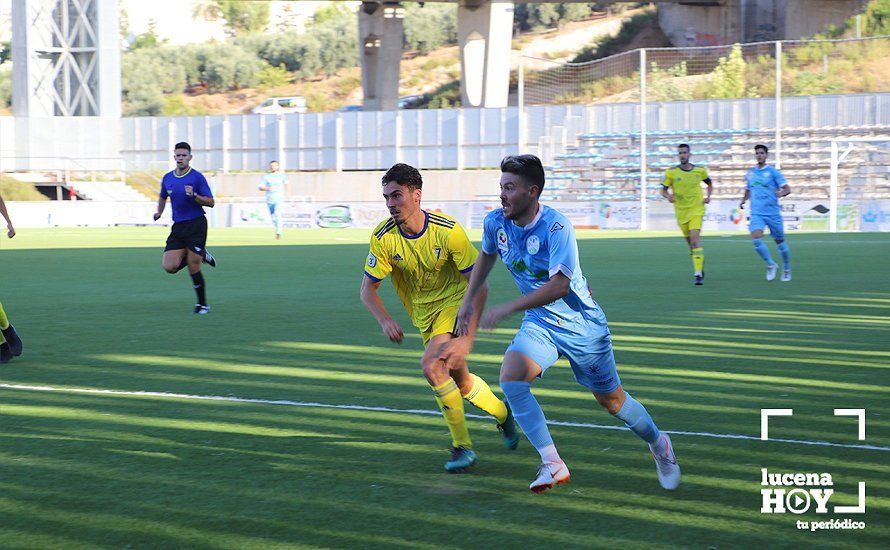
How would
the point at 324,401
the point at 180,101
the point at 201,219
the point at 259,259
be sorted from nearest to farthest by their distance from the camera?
1. the point at 324,401
2. the point at 201,219
3. the point at 259,259
4. the point at 180,101

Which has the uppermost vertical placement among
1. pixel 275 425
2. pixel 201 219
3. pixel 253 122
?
pixel 253 122

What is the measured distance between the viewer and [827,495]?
565cm

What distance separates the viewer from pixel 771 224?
19.5 metres

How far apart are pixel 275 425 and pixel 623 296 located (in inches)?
373

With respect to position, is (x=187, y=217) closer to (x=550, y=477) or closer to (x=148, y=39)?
(x=550, y=477)

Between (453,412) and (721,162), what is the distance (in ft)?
128

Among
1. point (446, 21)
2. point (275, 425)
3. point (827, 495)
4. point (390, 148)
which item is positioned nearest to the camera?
point (827, 495)

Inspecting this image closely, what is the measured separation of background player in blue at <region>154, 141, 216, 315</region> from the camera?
1470cm

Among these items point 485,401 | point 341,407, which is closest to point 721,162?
point 341,407

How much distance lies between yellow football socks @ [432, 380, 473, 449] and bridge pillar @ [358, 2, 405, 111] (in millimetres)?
55451

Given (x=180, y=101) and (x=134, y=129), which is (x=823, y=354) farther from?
(x=180, y=101)

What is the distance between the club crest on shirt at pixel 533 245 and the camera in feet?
18.8

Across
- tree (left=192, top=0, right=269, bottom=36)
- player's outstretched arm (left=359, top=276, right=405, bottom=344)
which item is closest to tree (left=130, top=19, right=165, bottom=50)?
tree (left=192, top=0, right=269, bottom=36)

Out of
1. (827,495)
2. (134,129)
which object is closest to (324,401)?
(827,495)
